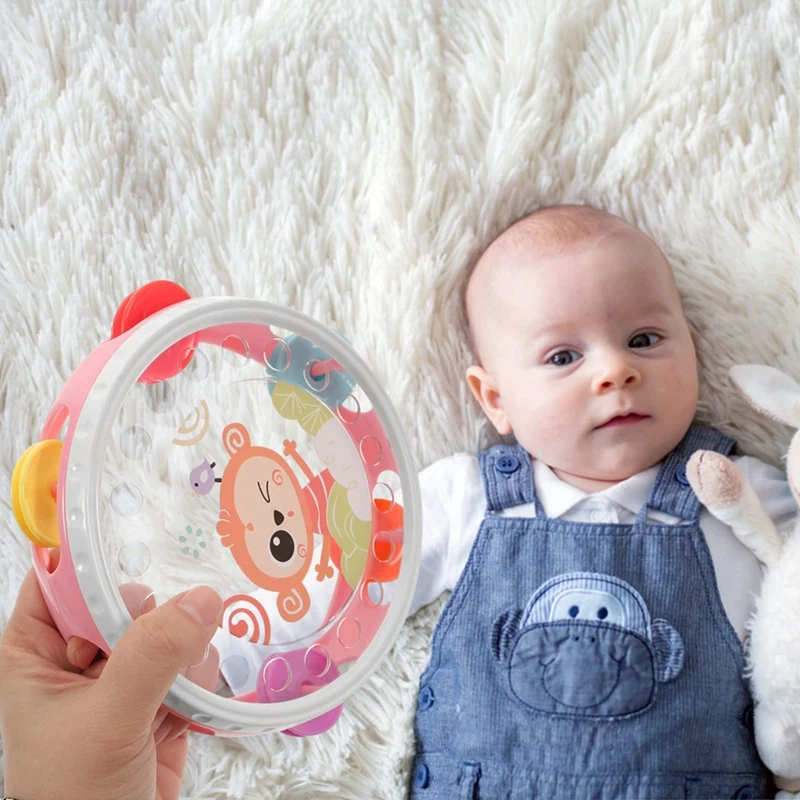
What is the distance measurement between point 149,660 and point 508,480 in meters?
0.59

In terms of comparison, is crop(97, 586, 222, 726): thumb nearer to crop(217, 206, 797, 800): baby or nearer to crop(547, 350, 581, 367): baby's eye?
crop(217, 206, 797, 800): baby

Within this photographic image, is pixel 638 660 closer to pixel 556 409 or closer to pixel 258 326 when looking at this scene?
pixel 556 409

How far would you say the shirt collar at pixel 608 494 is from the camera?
4.00ft

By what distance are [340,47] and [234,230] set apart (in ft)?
0.99

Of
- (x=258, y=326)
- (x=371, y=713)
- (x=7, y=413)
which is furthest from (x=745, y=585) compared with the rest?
(x=7, y=413)

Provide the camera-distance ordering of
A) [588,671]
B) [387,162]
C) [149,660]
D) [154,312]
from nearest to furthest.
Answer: [149,660], [154,312], [588,671], [387,162]

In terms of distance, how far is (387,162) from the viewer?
1354 millimetres

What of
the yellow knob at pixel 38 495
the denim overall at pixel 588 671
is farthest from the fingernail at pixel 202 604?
the denim overall at pixel 588 671

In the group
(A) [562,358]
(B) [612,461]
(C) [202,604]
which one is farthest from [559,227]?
(C) [202,604]

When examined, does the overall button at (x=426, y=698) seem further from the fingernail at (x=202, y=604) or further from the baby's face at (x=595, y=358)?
the fingernail at (x=202, y=604)

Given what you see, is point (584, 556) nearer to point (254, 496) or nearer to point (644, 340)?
point (644, 340)

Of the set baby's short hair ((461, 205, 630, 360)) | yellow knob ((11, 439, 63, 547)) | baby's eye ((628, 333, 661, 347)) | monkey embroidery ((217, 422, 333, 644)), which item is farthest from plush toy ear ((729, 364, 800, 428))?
yellow knob ((11, 439, 63, 547))

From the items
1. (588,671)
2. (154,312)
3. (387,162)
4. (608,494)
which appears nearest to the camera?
(154,312)

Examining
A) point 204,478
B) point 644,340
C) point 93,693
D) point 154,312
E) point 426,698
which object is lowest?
point 93,693
